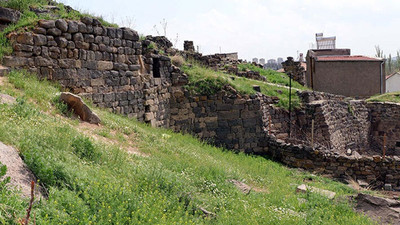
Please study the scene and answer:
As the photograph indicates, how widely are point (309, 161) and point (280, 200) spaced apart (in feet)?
20.2

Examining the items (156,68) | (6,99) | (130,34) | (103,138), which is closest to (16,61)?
(6,99)

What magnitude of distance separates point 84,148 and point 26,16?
477 centimetres

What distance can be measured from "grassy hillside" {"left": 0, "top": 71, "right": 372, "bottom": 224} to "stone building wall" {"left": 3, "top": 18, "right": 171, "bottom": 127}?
1.96ft

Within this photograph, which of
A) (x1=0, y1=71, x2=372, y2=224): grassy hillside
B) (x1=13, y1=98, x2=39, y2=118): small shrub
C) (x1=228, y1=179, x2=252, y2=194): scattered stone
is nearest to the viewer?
(x1=0, y1=71, x2=372, y2=224): grassy hillside

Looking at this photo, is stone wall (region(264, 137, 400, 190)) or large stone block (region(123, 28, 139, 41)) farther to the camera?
stone wall (region(264, 137, 400, 190))

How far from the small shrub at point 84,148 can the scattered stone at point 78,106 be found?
6.91 feet

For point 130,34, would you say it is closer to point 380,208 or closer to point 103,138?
point 103,138

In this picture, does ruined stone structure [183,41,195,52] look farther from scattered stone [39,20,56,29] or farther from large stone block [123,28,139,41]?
scattered stone [39,20,56,29]

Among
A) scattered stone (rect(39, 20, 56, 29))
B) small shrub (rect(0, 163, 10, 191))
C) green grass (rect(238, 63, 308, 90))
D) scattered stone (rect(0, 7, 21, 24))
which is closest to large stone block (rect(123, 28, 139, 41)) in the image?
scattered stone (rect(39, 20, 56, 29))

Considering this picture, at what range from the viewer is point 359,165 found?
1325 centimetres

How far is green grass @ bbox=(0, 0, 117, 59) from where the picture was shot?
8.27m

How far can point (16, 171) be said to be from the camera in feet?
14.7

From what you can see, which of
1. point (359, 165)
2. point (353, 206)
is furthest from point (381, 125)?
point (353, 206)

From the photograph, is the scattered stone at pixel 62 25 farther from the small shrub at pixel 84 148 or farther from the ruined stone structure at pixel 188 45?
the ruined stone structure at pixel 188 45
